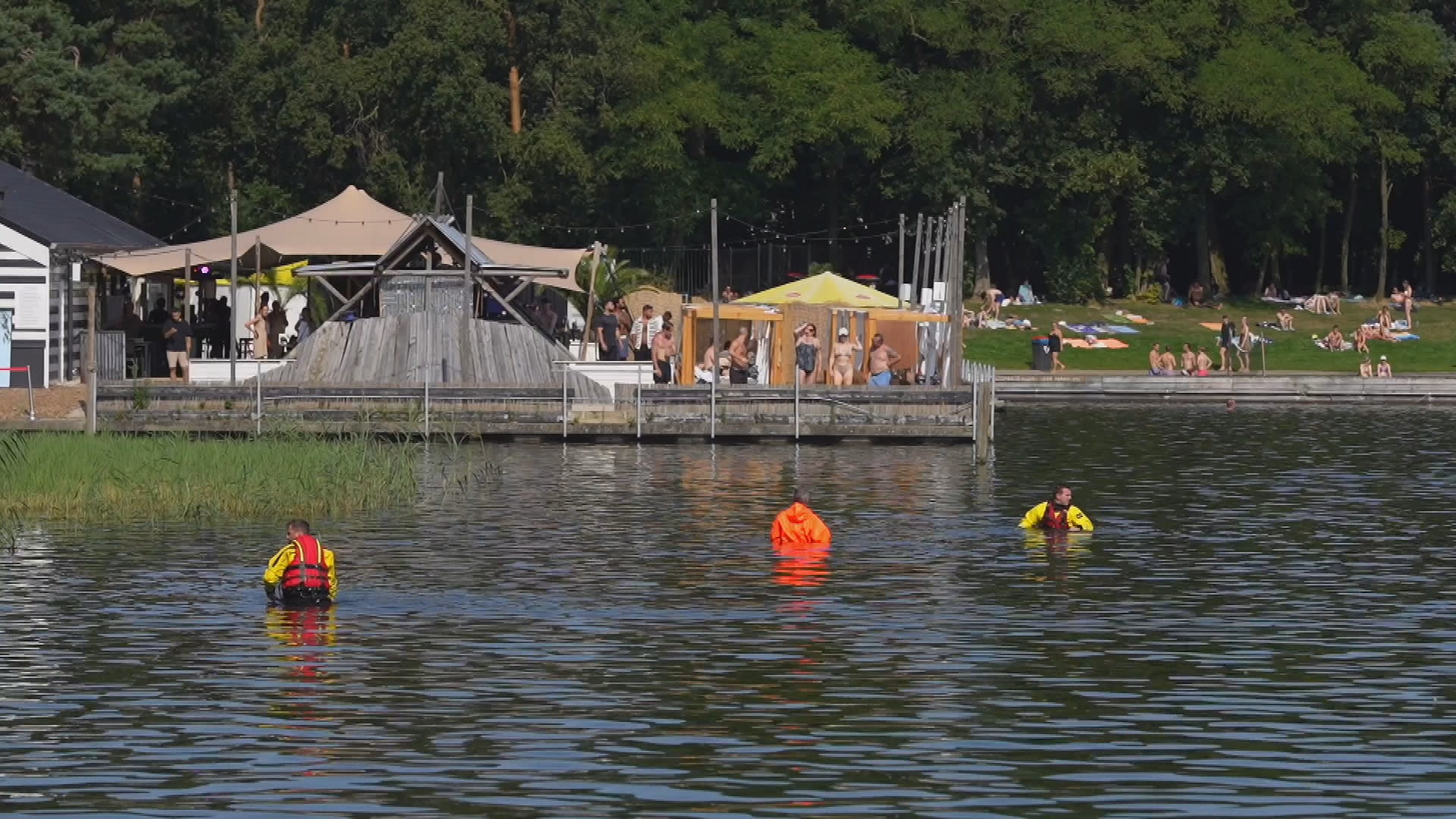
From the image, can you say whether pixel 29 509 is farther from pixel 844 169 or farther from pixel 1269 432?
pixel 844 169

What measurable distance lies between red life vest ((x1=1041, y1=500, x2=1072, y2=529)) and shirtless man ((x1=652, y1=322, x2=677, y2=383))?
2015cm

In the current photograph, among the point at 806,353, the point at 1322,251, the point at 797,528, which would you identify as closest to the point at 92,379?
the point at 806,353

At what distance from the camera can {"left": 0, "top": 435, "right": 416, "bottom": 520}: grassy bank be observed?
114ft

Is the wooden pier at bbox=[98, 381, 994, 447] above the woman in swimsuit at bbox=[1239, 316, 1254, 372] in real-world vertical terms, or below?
below

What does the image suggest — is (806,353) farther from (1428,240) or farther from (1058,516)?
(1428,240)

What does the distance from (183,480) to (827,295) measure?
26.5m

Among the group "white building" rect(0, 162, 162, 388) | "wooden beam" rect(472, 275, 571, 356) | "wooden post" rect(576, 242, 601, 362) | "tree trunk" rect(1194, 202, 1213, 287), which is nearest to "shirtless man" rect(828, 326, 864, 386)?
"wooden post" rect(576, 242, 601, 362)

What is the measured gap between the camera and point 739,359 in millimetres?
55844

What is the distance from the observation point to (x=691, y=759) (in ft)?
61.9

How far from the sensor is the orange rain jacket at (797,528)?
106 ft

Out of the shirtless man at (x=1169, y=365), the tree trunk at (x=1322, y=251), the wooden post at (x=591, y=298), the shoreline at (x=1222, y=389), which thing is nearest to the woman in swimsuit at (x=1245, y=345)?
the shirtless man at (x=1169, y=365)

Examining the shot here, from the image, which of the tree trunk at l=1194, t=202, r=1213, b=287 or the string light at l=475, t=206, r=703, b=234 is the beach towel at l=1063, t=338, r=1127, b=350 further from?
the string light at l=475, t=206, r=703, b=234

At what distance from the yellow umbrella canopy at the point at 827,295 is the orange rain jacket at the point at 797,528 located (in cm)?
2627

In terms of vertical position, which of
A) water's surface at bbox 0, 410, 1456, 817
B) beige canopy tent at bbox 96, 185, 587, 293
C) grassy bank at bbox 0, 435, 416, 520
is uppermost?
beige canopy tent at bbox 96, 185, 587, 293
